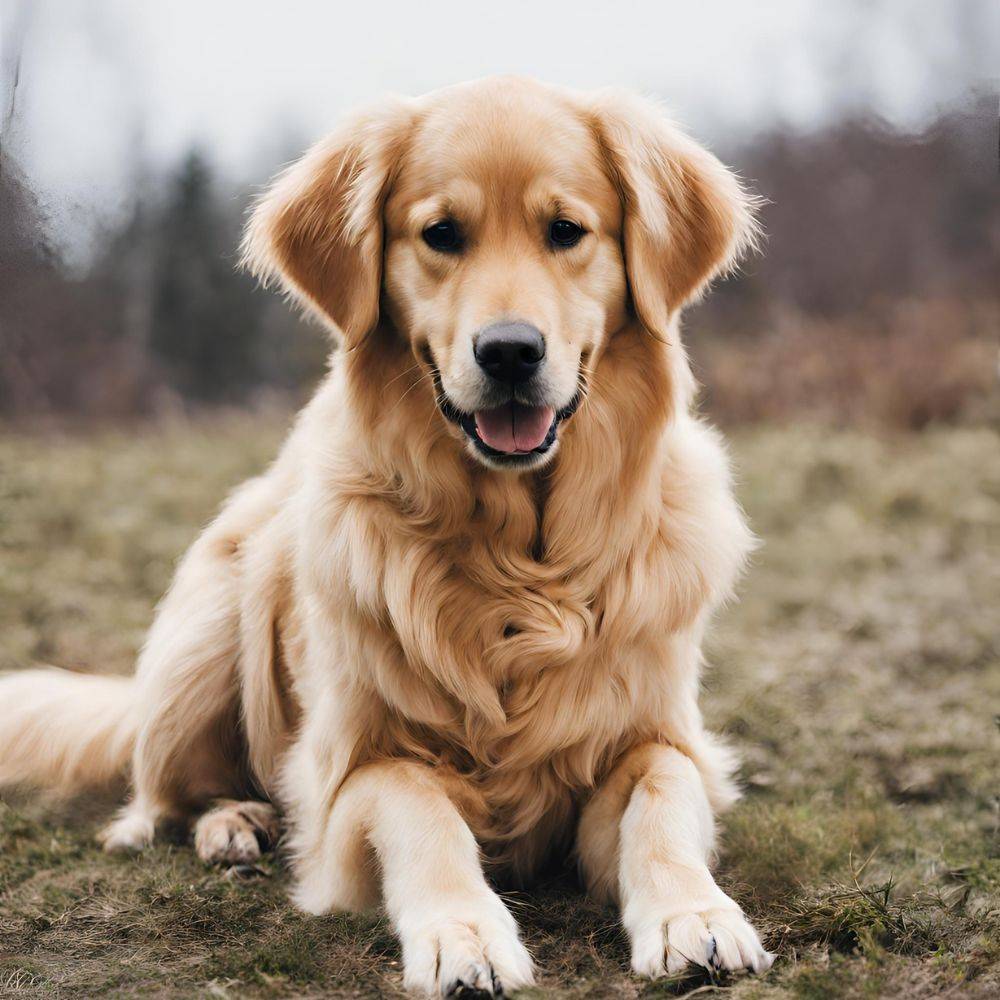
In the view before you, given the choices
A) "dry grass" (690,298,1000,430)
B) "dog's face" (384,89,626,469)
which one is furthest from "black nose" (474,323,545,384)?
→ "dry grass" (690,298,1000,430)

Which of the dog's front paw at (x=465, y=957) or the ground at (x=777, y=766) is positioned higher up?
the dog's front paw at (x=465, y=957)

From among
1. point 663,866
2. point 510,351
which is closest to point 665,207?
point 510,351

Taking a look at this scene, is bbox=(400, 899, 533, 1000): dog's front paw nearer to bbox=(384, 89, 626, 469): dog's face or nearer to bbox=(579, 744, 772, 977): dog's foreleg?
bbox=(579, 744, 772, 977): dog's foreleg

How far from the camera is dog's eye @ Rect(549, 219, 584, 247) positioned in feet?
8.61

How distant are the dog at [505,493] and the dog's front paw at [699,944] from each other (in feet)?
0.63

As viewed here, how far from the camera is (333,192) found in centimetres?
283

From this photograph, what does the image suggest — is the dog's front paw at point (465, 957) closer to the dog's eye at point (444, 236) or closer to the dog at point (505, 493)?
the dog at point (505, 493)

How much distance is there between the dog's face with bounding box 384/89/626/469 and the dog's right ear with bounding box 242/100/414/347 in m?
0.06

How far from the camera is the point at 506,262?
2.55m

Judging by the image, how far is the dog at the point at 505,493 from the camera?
2.56 m

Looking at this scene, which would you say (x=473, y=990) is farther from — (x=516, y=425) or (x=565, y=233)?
(x=565, y=233)

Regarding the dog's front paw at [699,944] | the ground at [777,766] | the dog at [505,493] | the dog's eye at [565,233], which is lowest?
the ground at [777,766]

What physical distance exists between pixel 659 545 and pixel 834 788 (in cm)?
136

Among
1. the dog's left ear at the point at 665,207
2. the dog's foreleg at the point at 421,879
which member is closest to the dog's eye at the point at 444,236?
the dog's left ear at the point at 665,207
